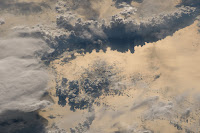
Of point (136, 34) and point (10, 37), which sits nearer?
point (10, 37)

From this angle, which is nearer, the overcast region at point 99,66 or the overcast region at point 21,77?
the overcast region at point 21,77

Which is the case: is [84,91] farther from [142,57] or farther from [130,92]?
[142,57]

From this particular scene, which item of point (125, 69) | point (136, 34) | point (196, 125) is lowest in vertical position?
point (196, 125)

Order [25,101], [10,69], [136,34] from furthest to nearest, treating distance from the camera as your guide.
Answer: [136,34]
[10,69]
[25,101]

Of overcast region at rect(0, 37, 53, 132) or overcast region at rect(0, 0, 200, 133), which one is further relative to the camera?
overcast region at rect(0, 0, 200, 133)

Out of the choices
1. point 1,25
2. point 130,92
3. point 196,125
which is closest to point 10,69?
point 1,25

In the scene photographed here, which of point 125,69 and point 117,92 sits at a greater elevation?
point 125,69

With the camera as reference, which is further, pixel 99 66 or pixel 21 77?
pixel 99 66

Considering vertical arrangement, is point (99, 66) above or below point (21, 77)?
above
